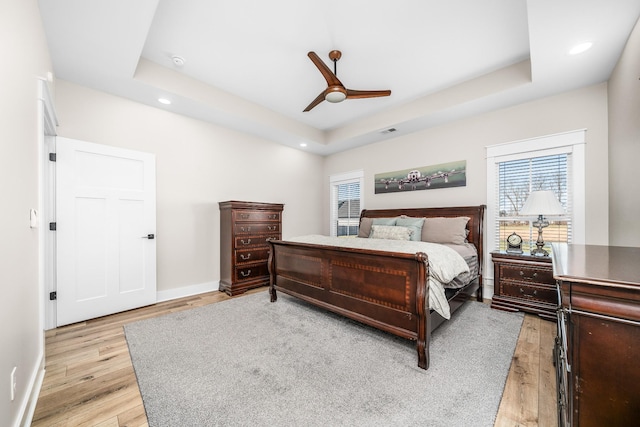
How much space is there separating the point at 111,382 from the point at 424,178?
4428mm

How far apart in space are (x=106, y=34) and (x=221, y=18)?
3.28ft

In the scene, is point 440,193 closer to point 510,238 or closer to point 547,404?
point 510,238

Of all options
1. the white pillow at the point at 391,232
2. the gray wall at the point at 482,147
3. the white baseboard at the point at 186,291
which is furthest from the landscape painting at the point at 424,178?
the white baseboard at the point at 186,291

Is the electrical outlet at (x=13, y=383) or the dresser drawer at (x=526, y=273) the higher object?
the dresser drawer at (x=526, y=273)

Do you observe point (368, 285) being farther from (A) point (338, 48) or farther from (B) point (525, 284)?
(A) point (338, 48)

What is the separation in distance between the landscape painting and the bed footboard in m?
2.42

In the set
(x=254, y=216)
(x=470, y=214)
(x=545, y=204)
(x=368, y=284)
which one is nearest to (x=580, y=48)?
(x=545, y=204)

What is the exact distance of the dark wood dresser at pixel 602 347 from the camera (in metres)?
0.87

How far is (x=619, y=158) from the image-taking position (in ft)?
8.29

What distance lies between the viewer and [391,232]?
3.74 meters

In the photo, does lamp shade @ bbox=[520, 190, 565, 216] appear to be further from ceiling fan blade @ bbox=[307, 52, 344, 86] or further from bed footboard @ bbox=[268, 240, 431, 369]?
ceiling fan blade @ bbox=[307, 52, 344, 86]

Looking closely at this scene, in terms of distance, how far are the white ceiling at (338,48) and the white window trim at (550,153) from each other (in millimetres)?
562

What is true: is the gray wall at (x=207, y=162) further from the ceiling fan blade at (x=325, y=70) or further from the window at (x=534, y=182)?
the ceiling fan blade at (x=325, y=70)

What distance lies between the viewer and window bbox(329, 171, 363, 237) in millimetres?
5320
